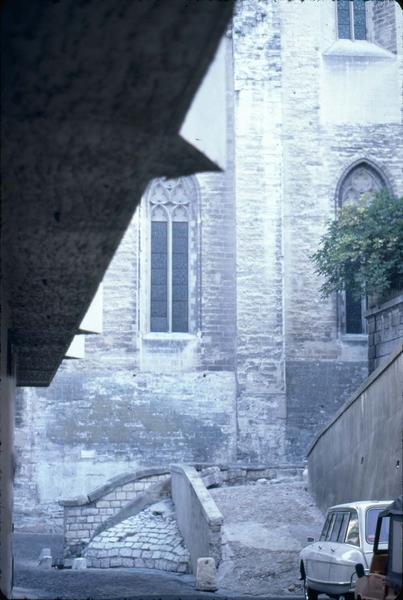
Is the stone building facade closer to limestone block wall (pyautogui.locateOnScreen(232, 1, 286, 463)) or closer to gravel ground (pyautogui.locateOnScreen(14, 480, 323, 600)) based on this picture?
limestone block wall (pyautogui.locateOnScreen(232, 1, 286, 463))

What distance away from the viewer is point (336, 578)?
1075cm

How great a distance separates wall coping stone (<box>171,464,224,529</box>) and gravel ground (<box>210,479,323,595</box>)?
1.99 feet

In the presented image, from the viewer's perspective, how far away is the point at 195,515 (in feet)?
57.5

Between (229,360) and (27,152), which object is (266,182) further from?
(27,152)

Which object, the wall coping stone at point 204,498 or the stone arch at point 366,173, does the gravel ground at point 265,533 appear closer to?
the wall coping stone at point 204,498

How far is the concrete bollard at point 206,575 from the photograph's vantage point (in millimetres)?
15008

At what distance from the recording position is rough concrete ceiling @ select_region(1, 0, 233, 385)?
316 cm

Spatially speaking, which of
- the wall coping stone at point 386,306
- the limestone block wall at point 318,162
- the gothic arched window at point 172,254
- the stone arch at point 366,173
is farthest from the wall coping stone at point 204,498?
the stone arch at point 366,173

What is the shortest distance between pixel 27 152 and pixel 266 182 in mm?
23460

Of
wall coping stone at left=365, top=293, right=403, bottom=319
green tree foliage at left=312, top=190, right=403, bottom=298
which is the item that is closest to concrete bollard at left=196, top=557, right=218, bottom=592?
wall coping stone at left=365, top=293, right=403, bottom=319

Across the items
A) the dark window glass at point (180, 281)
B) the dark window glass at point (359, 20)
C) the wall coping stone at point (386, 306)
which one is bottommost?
the wall coping stone at point (386, 306)

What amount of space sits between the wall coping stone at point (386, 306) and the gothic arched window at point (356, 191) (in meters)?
4.02

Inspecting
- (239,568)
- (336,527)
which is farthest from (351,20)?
(336,527)

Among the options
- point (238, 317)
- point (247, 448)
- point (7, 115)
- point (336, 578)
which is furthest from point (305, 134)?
point (7, 115)
